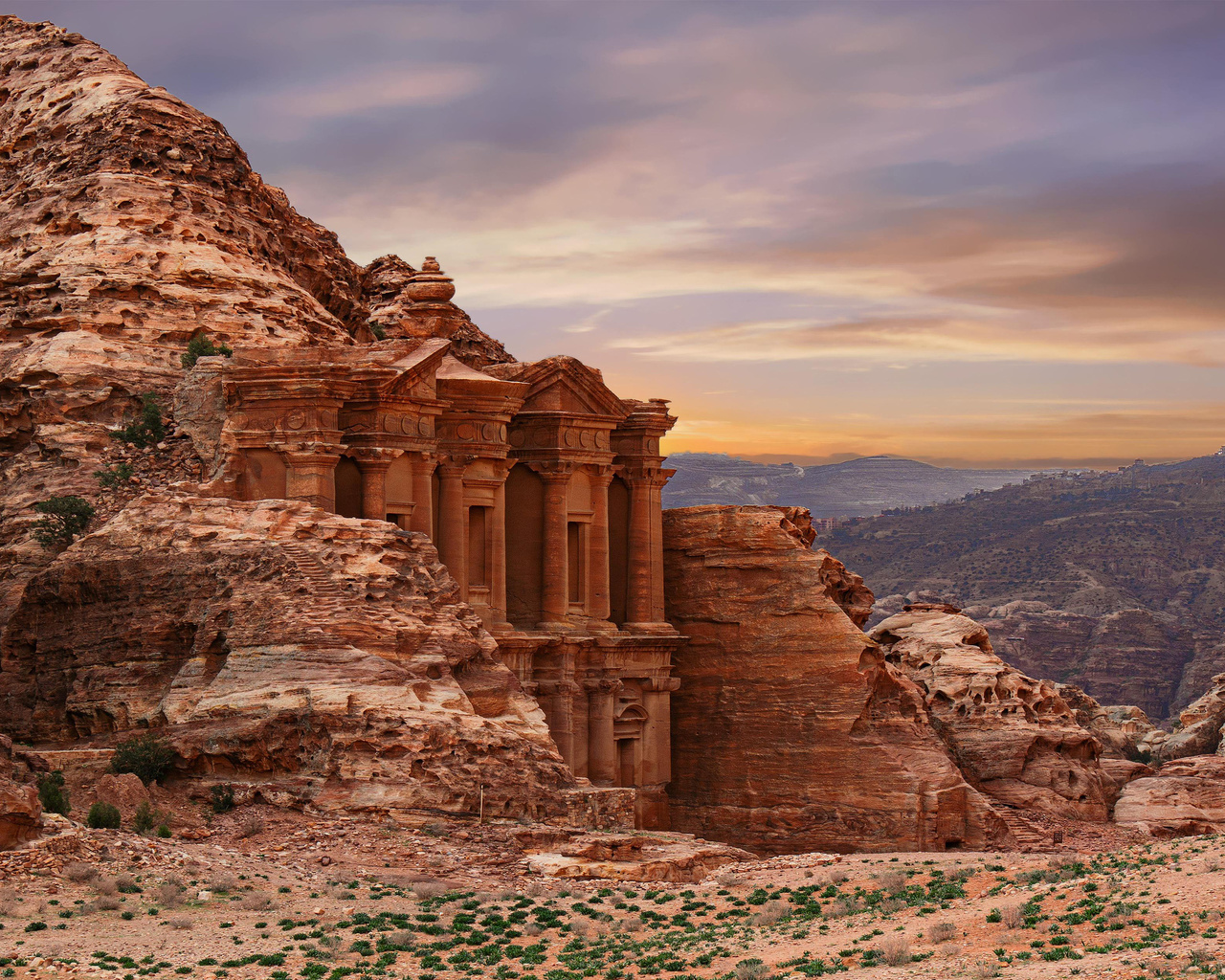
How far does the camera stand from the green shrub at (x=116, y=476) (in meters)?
49.9

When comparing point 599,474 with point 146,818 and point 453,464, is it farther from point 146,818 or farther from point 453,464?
point 146,818

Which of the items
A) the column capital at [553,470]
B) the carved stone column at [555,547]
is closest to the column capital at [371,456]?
the column capital at [553,470]

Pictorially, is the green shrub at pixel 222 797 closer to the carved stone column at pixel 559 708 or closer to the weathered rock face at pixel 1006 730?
the carved stone column at pixel 559 708

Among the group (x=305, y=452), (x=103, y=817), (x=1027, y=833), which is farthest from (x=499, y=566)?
(x=103, y=817)

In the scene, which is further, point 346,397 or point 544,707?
point 544,707

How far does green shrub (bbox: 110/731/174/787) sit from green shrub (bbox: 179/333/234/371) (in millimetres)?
15765

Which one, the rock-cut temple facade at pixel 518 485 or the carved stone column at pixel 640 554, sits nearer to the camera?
the rock-cut temple facade at pixel 518 485

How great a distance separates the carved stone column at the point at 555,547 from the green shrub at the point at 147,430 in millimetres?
13157

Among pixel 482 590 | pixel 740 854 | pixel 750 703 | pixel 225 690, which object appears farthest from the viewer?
pixel 750 703

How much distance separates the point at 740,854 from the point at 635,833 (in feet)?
10.2

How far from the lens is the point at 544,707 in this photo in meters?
58.5

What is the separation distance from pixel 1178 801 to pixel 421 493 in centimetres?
2967

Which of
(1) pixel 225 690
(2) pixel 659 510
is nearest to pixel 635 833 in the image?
(1) pixel 225 690

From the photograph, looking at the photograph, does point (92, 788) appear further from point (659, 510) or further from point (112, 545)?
point (659, 510)
